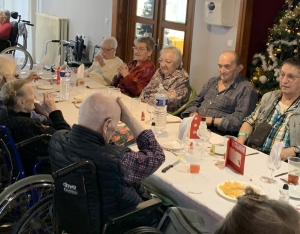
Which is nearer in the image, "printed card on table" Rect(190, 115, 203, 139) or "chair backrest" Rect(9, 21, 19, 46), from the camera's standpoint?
"printed card on table" Rect(190, 115, 203, 139)

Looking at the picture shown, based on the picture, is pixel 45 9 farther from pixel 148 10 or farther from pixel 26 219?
pixel 26 219

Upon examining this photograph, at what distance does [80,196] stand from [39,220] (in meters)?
0.62

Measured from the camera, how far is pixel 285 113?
292 cm

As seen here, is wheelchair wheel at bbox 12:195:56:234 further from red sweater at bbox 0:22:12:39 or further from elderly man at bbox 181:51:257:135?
red sweater at bbox 0:22:12:39

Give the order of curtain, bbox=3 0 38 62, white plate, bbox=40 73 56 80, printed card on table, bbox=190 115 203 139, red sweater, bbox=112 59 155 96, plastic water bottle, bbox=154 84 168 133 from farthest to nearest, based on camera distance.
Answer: curtain, bbox=3 0 38 62
white plate, bbox=40 73 56 80
red sweater, bbox=112 59 155 96
plastic water bottle, bbox=154 84 168 133
printed card on table, bbox=190 115 203 139

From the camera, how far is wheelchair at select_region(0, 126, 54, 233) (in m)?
2.14

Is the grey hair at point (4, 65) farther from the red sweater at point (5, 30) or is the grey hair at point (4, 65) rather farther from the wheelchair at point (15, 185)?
the red sweater at point (5, 30)

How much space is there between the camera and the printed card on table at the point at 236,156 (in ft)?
6.93

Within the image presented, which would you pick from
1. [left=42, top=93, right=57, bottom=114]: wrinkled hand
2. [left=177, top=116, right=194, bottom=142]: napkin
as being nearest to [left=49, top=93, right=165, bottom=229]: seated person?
[left=177, top=116, right=194, bottom=142]: napkin

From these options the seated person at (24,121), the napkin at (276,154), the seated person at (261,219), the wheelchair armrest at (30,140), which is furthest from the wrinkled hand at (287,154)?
the seated person at (261,219)

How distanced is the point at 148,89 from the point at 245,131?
3.76 ft

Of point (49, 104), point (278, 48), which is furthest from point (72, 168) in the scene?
point (278, 48)

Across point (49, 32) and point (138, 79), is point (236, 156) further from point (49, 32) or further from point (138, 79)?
point (49, 32)

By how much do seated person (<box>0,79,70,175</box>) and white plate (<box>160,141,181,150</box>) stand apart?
57cm
